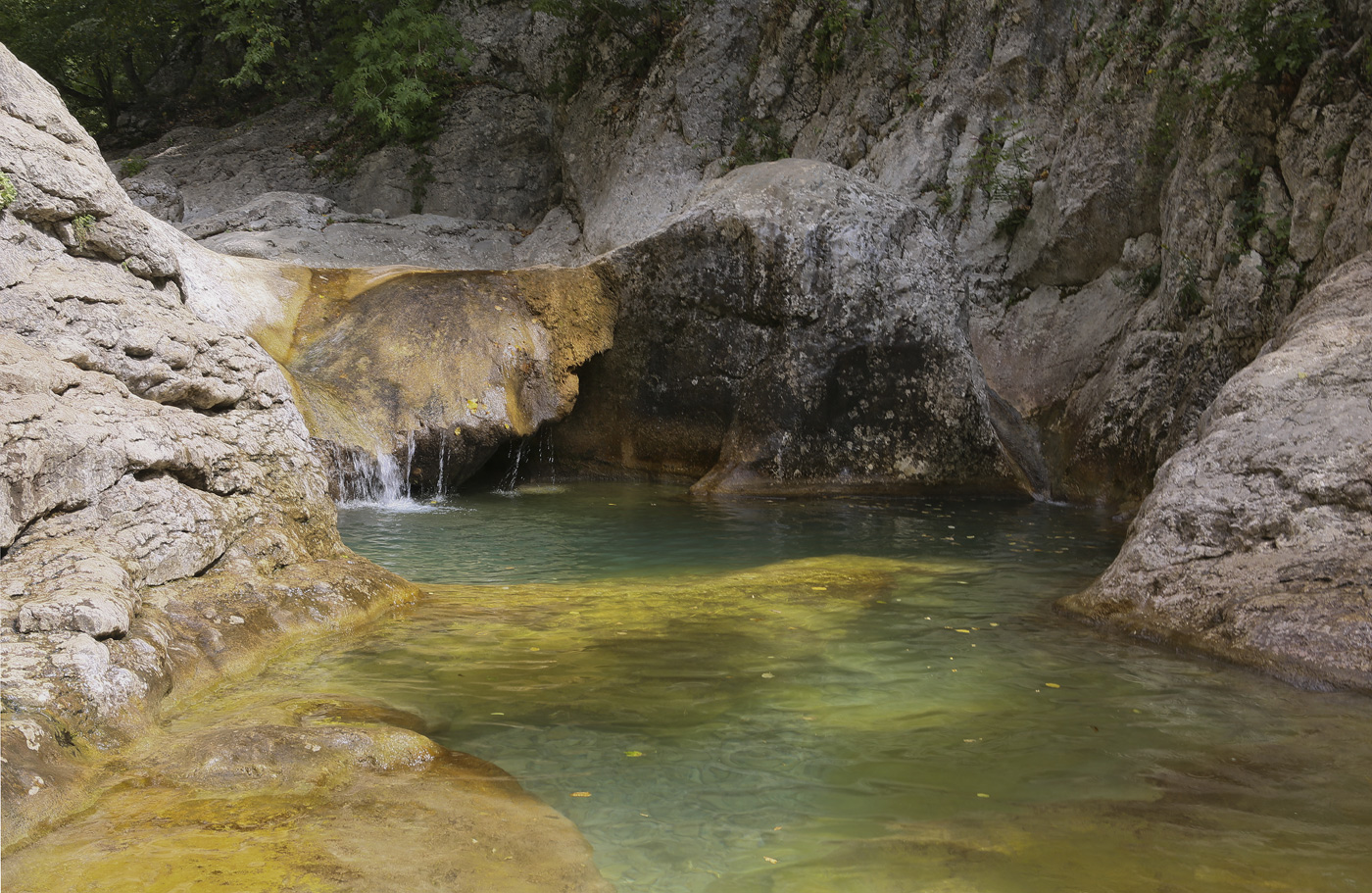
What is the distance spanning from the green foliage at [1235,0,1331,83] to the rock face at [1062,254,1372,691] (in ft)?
11.7

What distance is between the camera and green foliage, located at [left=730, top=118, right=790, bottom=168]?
18.2 metres

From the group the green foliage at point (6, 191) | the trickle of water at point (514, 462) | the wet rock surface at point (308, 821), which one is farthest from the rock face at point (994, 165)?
the wet rock surface at point (308, 821)

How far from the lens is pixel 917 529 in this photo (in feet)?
30.0

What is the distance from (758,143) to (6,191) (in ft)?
47.1

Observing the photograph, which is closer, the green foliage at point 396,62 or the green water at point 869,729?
the green water at point 869,729

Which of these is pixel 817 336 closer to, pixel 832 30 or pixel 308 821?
pixel 832 30

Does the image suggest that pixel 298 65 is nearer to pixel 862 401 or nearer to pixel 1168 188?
pixel 862 401

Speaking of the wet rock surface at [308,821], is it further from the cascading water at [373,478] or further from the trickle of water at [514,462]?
the trickle of water at [514,462]

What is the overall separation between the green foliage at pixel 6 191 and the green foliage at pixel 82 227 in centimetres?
35

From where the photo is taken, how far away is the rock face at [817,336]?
11398 mm

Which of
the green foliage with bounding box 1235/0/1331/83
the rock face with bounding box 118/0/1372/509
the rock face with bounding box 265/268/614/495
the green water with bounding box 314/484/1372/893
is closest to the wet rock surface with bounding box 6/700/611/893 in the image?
the green water with bounding box 314/484/1372/893

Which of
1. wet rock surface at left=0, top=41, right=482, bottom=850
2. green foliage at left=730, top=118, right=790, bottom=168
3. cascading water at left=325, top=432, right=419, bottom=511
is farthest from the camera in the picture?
Result: green foliage at left=730, top=118, right=790, bottom=168

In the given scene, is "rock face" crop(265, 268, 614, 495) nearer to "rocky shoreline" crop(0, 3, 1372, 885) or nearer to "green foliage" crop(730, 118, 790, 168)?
"rocky shoreline" crop(0, 3, 1372, 885)

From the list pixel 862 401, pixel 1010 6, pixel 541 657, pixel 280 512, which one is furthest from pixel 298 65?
pixel 541 657
